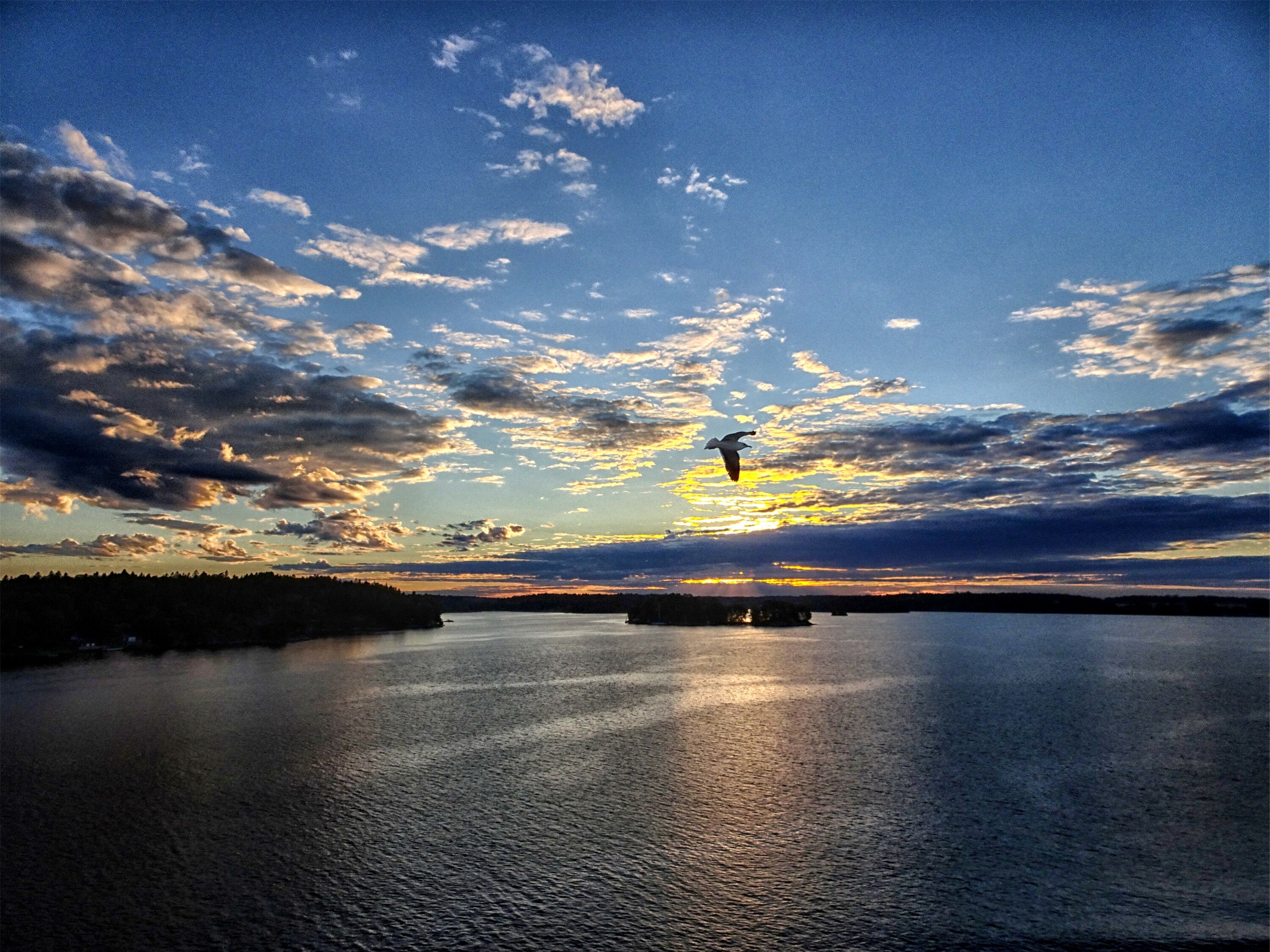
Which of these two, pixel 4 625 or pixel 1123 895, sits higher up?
pixel 4 625

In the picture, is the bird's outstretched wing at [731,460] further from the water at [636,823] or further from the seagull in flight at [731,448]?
the water at [636,823]

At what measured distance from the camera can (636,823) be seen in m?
44.4

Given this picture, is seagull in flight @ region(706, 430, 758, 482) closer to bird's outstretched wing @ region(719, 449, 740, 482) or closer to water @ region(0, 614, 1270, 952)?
A: bird's outstretched wing @ region(719, 449, 740, 482)

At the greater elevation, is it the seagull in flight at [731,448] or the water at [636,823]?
the seagull in flight at [731,448]

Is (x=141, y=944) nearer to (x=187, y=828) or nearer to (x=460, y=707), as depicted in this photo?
(x=187, y=828)

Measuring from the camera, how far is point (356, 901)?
3472cm

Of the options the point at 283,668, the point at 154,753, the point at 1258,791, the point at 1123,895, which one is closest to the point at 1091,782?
the point at 1258,791

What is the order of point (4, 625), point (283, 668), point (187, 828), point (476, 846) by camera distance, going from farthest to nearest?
1. point (4, 625)
2. point (283, 668)
3. point (187, 828)
4. point (476, 846)

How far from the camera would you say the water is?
32.7 meters

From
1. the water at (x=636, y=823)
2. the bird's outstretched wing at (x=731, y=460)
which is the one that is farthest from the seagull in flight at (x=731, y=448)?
the water at (x=636, y=823)

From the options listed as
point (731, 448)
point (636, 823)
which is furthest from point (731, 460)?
point (636, 823)

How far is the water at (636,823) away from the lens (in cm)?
3266

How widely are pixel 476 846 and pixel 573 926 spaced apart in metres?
10.6

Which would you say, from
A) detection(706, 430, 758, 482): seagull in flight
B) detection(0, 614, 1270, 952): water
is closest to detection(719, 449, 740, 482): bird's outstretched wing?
detection(706, 430, 758, 482): seagull in flight
